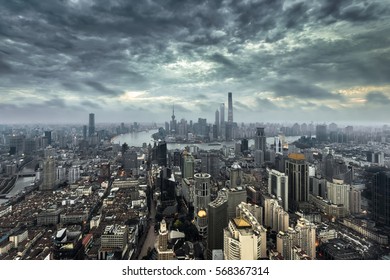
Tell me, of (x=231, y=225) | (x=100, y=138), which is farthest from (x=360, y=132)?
(x=100, y=138)

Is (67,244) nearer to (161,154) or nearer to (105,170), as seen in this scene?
(105,170)

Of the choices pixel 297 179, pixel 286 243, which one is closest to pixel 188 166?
pixel 297 179

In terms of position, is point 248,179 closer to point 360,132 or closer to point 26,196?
point 360,132

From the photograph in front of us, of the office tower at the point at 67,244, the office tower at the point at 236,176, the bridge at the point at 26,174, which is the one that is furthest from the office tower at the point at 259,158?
the bridge at the point at 26,174

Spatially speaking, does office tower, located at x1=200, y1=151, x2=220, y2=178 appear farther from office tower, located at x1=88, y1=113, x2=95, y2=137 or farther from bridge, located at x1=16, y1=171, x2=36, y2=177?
bridge, located at x1=16, y1=171, x2=36, y2=177

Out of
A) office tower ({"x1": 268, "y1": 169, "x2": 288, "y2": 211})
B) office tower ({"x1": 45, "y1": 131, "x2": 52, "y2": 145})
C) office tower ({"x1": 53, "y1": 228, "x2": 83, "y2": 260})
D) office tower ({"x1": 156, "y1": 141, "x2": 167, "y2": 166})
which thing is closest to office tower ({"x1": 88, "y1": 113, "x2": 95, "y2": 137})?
office tower ({"x1": 45, "y1": 131, "x2": 52, "y2": 145})

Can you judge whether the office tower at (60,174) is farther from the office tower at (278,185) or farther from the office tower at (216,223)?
the office tower at (278,185)
